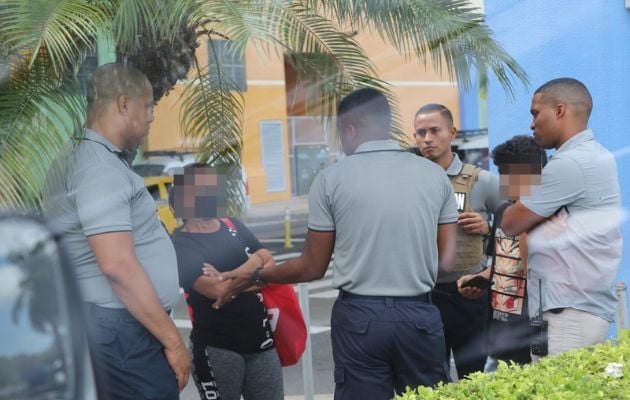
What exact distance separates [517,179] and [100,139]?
1993 millimetres

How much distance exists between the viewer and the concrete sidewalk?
4.81 m

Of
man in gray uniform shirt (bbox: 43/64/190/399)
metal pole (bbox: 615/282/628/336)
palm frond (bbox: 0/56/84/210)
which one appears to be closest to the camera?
man in gray uniform shirt (bbox: 43/64/190/399)

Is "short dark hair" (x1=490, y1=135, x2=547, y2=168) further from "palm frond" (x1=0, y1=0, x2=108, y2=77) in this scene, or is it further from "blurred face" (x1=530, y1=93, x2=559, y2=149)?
"palm frond" (x1=0, y1=0, x2=108, y2=77)

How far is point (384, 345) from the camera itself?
379 cm

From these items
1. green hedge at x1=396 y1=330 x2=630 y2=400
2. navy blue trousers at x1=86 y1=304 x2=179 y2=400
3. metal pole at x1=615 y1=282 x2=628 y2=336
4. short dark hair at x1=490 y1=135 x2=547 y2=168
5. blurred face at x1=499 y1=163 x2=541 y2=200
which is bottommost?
metal pole at x1=615 y1=282 x2=628 y2=336

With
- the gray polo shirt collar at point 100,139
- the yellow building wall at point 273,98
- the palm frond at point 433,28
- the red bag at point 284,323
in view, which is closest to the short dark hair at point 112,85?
the gray polo shirt collar at point 100,139

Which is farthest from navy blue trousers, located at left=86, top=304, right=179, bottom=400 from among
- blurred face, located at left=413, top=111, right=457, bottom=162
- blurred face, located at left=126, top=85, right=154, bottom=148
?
blurred face, located at left=413, top=111, right=457, bottom=162

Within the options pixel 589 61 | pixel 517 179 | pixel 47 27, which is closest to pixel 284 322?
pixel 517 179

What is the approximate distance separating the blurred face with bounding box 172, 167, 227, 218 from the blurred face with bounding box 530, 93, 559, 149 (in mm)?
1474

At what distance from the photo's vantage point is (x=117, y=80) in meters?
3.50

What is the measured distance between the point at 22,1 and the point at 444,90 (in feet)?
7.75

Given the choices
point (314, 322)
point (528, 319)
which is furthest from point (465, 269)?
point (314, 322)

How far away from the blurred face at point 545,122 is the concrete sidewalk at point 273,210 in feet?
4.00

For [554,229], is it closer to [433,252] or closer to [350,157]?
[433,252]
